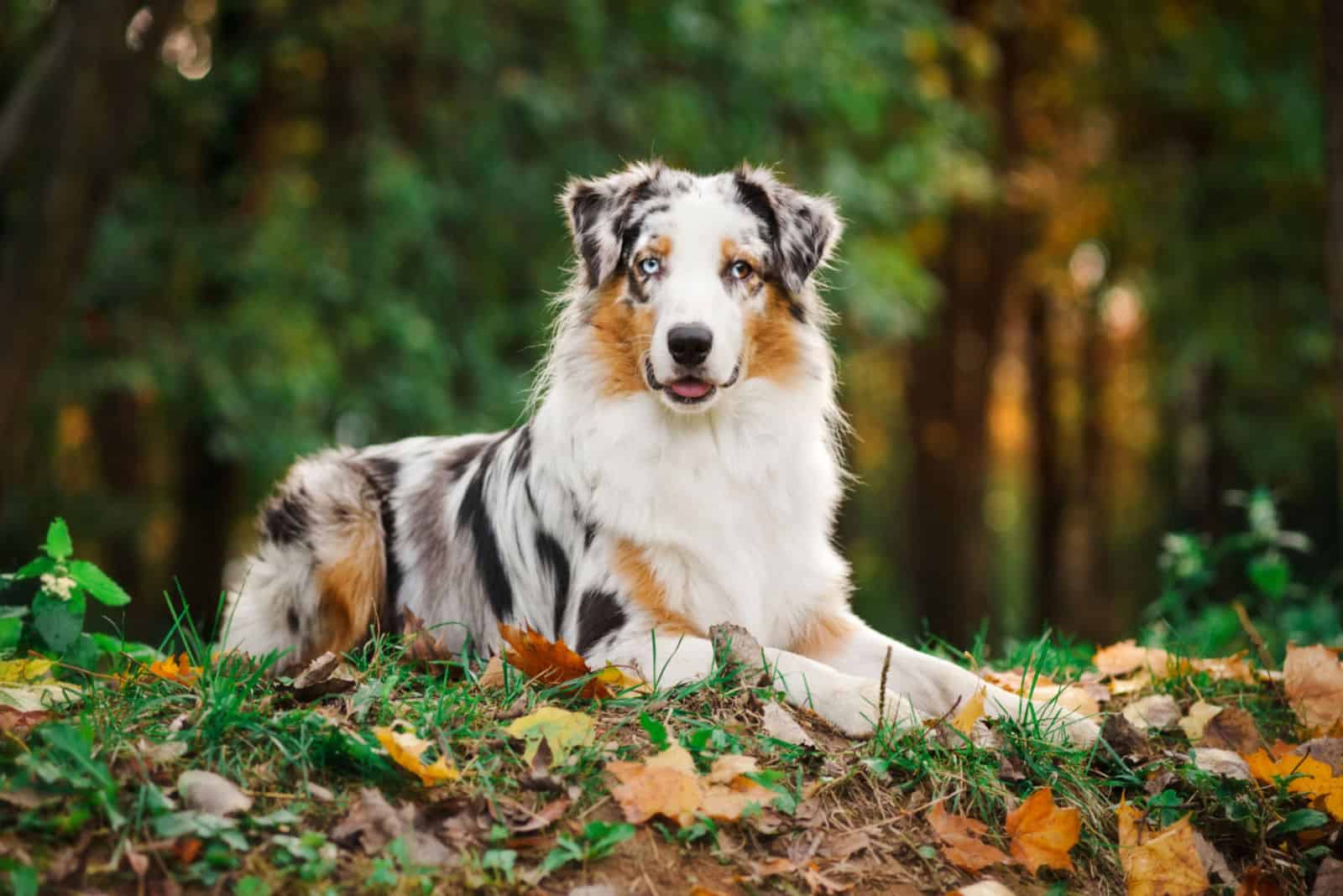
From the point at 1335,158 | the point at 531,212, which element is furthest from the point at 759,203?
the point at 531,212

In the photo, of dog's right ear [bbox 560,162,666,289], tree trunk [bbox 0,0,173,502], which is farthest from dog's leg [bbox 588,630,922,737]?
tree trunk [bbox 0,0,173,502]

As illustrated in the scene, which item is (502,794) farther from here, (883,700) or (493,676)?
(883,700)

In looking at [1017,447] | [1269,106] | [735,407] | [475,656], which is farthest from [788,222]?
[1017,447]

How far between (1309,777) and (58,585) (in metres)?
3.59

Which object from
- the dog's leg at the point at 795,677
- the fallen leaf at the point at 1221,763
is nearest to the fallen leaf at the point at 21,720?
the dog's leg at the point at 795,677

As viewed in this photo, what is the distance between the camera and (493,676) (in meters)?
3.48

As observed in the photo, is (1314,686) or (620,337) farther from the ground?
(620,337)

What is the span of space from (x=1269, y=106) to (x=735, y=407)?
1034cm

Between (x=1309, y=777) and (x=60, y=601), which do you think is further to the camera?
(x=60, y=601)

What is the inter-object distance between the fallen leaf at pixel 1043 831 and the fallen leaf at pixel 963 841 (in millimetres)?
61

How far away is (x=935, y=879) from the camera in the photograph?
116 inches

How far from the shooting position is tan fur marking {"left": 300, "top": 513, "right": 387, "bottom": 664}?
15.8 feet

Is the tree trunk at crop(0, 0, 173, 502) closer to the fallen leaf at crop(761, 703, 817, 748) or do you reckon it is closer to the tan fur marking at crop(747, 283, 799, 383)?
the tan fur marking at crop(747, 283, 799, 383)

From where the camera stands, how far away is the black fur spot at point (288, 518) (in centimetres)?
489
